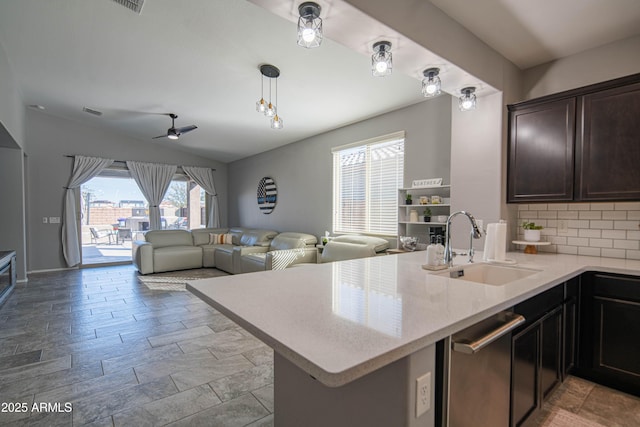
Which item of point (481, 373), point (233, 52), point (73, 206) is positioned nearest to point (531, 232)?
point (481, 373)

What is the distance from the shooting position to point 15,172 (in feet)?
16.5

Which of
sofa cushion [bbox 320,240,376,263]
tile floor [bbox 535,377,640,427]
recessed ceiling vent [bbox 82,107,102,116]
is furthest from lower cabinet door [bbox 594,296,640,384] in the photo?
recessed ceiling vent [bbox 82,107,102,116]

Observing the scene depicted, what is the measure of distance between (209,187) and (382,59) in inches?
292

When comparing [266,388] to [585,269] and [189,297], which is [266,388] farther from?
[189,297]

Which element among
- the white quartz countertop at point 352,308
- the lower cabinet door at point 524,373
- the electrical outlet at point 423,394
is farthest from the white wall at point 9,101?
the lower cabinet door at point 524,373

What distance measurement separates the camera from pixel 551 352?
5.93ft

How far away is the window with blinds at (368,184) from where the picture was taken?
14.0 ft

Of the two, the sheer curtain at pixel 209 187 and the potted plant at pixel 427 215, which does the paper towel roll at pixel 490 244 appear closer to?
the potted plant at pixel 427 215

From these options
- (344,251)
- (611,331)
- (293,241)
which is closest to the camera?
(611,331)

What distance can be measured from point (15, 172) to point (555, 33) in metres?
7.45

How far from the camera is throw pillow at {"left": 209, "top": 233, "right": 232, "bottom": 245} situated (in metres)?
7.26

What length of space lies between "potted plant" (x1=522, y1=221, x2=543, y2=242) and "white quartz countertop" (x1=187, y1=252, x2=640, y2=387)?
79cm

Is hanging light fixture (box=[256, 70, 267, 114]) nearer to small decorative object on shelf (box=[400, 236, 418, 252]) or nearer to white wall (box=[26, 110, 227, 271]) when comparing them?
small decorative object on shelf (box=[400, 236, 418, 252])

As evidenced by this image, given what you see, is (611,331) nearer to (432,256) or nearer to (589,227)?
(589,227)
